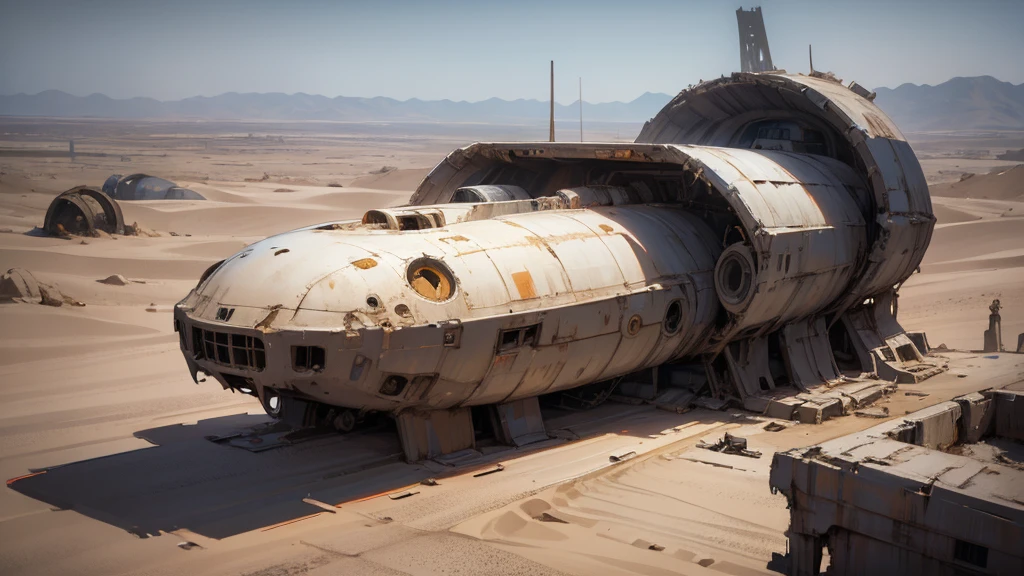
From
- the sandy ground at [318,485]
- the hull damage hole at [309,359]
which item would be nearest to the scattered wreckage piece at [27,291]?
the sandy ground at [318,485]

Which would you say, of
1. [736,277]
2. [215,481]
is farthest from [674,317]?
[215,481]

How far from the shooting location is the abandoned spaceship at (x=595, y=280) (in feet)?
37.2

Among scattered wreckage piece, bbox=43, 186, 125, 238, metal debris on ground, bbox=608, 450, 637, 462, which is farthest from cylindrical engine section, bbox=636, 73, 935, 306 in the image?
scattered wreckage piece, bbox=43, 186, 125, 238

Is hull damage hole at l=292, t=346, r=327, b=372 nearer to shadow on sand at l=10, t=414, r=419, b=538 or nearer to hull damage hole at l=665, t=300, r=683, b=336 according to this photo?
shadow on sand at l=10, t=414, r=419, b=538

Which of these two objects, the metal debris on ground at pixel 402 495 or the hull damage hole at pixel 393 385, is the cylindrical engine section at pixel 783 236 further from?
the metal debris on ground at pixel 402 495

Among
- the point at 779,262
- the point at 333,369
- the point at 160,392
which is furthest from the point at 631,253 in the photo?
the point at 160,392

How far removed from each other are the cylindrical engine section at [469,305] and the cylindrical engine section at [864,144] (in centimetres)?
394

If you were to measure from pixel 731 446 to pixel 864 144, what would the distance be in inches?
263

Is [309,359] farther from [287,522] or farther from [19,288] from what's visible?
[19,288]

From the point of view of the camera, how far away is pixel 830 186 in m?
16.8

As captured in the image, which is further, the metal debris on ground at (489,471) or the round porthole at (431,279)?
the metal debris on ground at (489,471)

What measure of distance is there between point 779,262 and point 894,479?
6.60 m

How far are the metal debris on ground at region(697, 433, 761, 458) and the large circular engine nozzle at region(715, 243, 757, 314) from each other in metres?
2.04

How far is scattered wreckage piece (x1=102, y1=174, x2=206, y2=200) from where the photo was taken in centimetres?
4844
